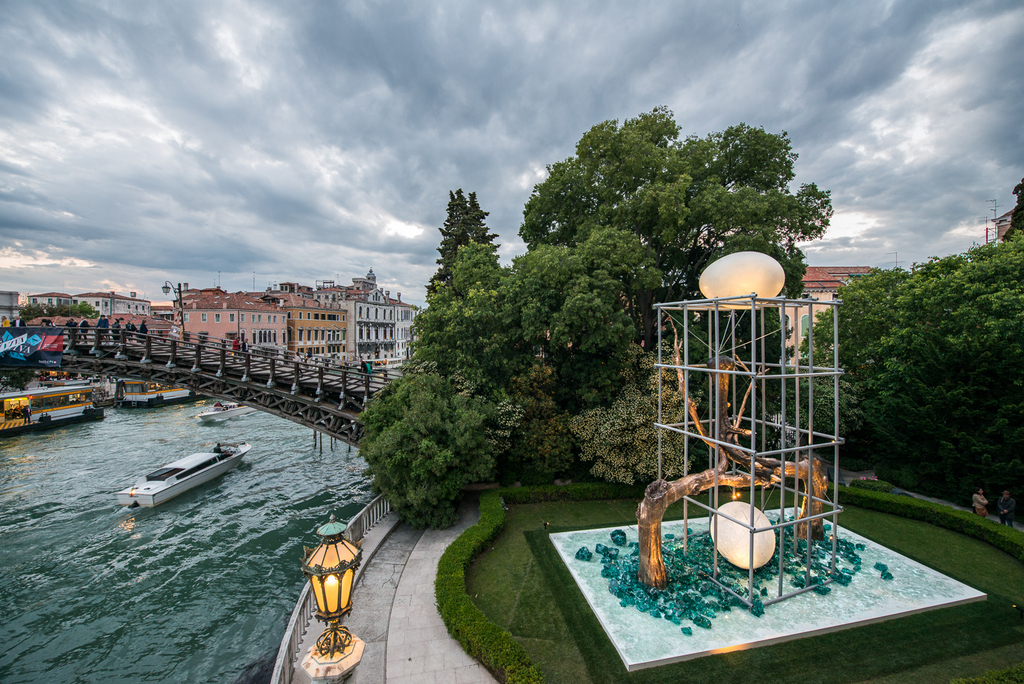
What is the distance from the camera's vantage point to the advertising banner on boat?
1675 cm

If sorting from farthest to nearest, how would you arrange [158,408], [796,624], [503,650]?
[158,408] → [796,624] → [503,650]

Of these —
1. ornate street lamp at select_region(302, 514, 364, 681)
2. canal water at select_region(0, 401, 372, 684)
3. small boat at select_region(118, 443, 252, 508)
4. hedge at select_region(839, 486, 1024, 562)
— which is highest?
ornate street lamp at select_region(302, 514, 364, 681)

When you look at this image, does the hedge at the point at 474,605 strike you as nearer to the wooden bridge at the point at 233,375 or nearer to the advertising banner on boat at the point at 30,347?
the wooden bridge at the point at 233,375

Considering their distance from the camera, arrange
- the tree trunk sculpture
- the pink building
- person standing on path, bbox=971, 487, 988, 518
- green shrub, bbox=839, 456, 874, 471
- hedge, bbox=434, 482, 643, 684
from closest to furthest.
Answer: hedge, bbox=434, 482, 643, 684
the tree trunk sculpture
person standing on path, bbox=971, 487, 988, 518
green shrub, bbox=839, 456, 874, 471
the pink building

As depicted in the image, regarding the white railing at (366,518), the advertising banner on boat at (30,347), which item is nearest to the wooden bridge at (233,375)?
the advertising banner on boat at (30,347)

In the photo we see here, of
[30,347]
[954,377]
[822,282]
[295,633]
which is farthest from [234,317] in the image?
[954,377]

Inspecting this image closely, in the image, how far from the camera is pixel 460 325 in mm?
18516

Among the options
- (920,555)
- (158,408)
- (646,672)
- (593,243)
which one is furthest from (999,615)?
(158,408)

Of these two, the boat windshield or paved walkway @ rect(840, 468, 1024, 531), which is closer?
paved walkway @ rect(840, 468, 1024, 531)

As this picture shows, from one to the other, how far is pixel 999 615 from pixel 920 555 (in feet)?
9.20

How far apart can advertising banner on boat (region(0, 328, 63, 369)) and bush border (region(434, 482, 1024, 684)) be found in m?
18.0

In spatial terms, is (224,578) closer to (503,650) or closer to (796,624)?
(503,650)

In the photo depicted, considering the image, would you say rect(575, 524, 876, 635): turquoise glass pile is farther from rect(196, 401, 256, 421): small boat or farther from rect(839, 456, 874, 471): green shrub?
rect(196, 401, 256, 421): small boat

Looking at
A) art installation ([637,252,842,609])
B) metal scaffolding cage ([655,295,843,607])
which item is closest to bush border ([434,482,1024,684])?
metal scaffolding cage ([655,295,843,607])
